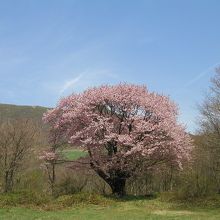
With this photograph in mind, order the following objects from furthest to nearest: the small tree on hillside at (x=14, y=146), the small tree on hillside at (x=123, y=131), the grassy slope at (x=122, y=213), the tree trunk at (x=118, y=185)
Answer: the small tree on hillside at (x=14, y=146) → the tree trunk at (x=118, y=185) → the small tree on hillside at (x=123, y=131) → the grassy slope at (x=122, y=213)

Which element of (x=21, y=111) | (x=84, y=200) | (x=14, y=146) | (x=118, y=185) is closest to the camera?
(x=84, y=200)

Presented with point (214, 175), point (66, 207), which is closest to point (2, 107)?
point (214, 175)

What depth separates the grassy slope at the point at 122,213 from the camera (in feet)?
85.3

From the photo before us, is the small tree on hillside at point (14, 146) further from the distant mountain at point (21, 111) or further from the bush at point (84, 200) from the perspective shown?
the distant mountain at point (21, 111)

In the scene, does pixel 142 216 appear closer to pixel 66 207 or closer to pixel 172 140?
pixel 66 207

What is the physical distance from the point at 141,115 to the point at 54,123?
30.3 ft

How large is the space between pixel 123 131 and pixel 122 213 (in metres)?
14.2

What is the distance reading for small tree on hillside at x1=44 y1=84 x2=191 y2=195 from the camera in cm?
4012

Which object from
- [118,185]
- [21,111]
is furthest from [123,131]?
[21,111]

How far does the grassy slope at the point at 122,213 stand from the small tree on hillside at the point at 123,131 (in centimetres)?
670

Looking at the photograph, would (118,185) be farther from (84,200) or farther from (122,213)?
(122,213)

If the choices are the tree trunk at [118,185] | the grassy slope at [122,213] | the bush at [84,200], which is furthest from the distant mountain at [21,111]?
the grassy slope at [122,213]

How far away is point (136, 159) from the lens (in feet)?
133

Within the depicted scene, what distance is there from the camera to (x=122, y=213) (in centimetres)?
2847
